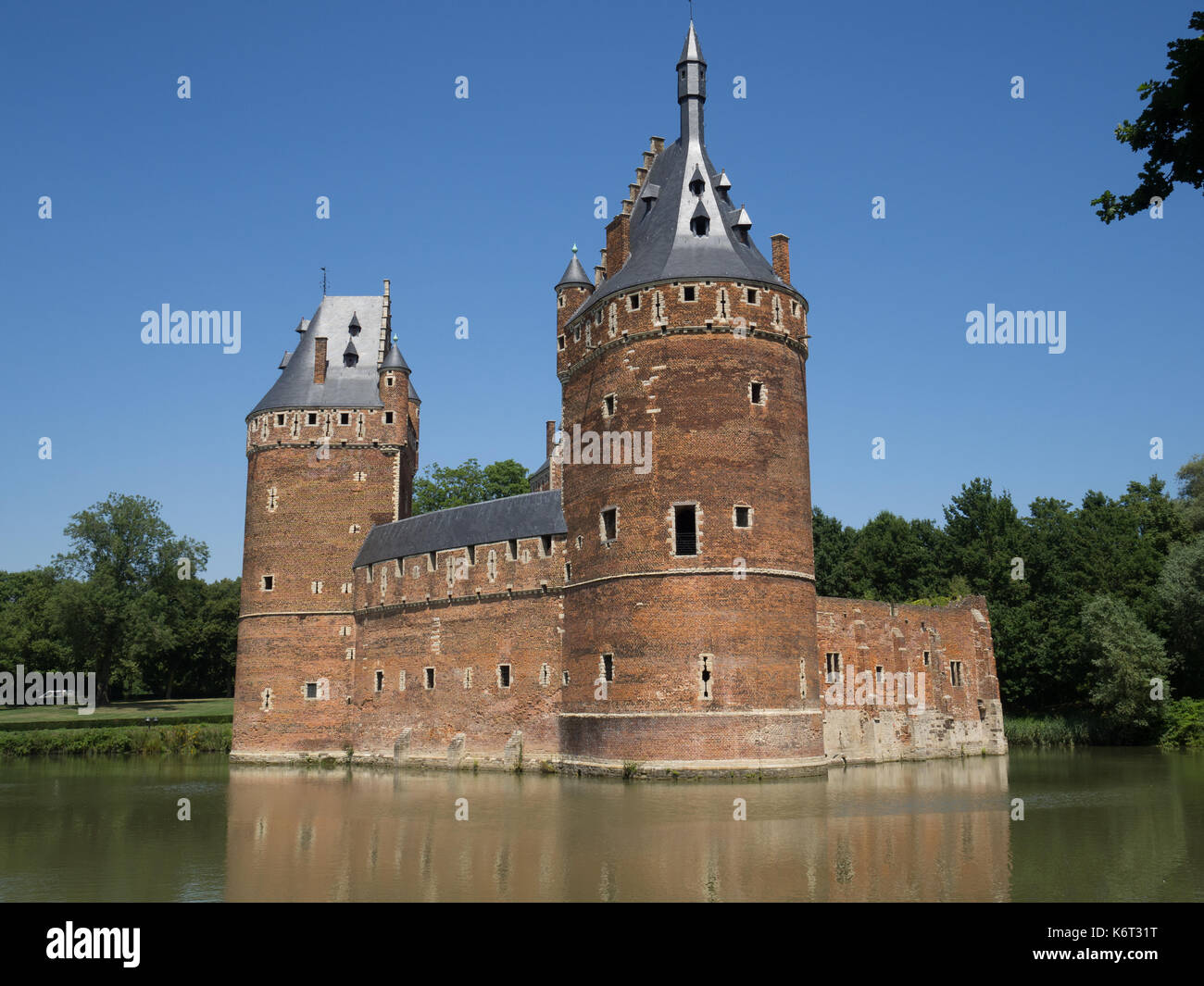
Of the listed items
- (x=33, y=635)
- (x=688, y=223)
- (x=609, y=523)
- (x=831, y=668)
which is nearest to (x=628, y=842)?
(x=609, y=523)

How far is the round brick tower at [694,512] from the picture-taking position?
29203 millimetres

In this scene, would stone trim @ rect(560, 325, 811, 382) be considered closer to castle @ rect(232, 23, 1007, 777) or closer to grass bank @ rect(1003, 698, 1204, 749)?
castle @ rect(232, 23, 1007, 777)

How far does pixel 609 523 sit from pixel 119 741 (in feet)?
98.4

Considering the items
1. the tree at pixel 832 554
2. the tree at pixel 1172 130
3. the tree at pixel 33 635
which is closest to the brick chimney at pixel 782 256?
the tree at pixel 1172 130

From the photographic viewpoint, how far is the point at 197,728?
51.3m

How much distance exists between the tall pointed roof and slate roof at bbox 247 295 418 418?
42.1 ft

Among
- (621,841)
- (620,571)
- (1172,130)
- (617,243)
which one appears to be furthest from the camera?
(617,243)

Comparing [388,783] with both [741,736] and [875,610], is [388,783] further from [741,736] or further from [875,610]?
[875,610]

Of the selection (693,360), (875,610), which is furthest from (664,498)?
(875,610)

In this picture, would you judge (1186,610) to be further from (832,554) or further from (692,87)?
(692,87)

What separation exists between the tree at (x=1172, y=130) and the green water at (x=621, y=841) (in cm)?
834

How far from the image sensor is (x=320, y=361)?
45.1 m

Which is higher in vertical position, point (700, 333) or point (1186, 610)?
point (700, 333)
